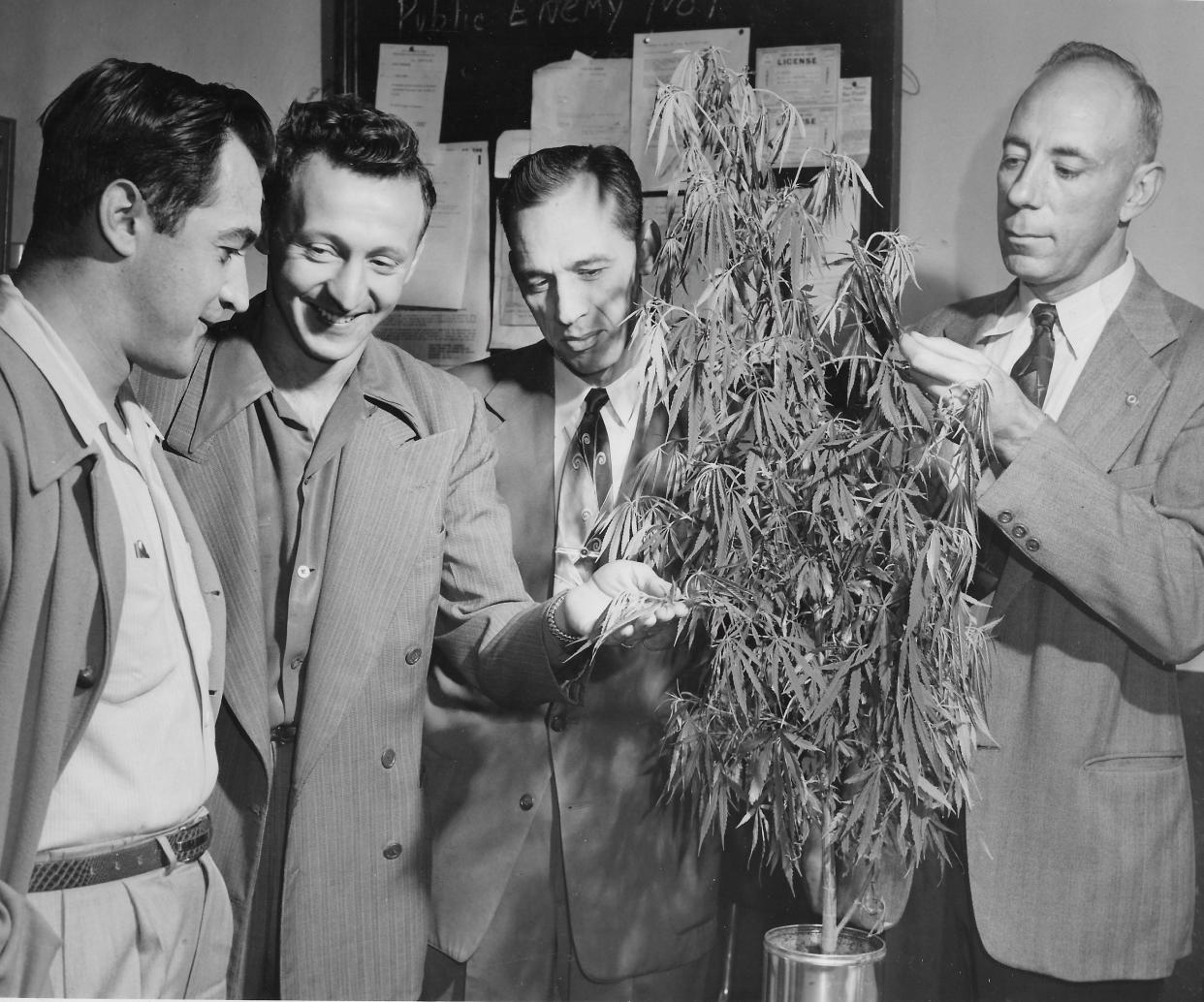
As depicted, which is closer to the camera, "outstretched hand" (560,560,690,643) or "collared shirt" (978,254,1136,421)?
"outstretched hand" (560,560,690,643)

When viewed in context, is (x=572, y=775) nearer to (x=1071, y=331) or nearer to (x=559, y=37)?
(x=1071, y=331)

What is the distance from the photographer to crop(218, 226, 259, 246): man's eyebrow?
1874 millimetres

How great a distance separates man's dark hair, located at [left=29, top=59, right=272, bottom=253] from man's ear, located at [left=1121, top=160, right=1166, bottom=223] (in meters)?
1.40

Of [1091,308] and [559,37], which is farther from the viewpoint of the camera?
[559,37]

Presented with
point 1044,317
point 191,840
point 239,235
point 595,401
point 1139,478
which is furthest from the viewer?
point 595,401

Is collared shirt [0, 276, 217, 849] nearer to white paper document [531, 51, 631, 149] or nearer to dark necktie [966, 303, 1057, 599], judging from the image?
white paper document [531, 51, 631, 149]

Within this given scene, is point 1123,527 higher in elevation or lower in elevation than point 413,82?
lower

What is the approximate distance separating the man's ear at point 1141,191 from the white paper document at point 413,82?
1172 millimetres

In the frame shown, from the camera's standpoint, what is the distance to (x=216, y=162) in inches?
72.9

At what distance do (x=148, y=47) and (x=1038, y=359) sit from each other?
1.61 meters

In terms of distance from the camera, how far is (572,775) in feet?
7.18

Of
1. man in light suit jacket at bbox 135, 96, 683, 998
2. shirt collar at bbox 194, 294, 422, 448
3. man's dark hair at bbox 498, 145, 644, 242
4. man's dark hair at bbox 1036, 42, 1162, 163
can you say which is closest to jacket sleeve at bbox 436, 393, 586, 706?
man in light suit jacket at bbox 135, 96, 683, 998

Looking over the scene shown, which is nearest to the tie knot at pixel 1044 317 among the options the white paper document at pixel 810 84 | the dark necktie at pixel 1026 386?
the dark necktie at pixel 1026 386

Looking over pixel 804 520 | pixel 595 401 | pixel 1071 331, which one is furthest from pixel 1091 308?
pixel 595 401
